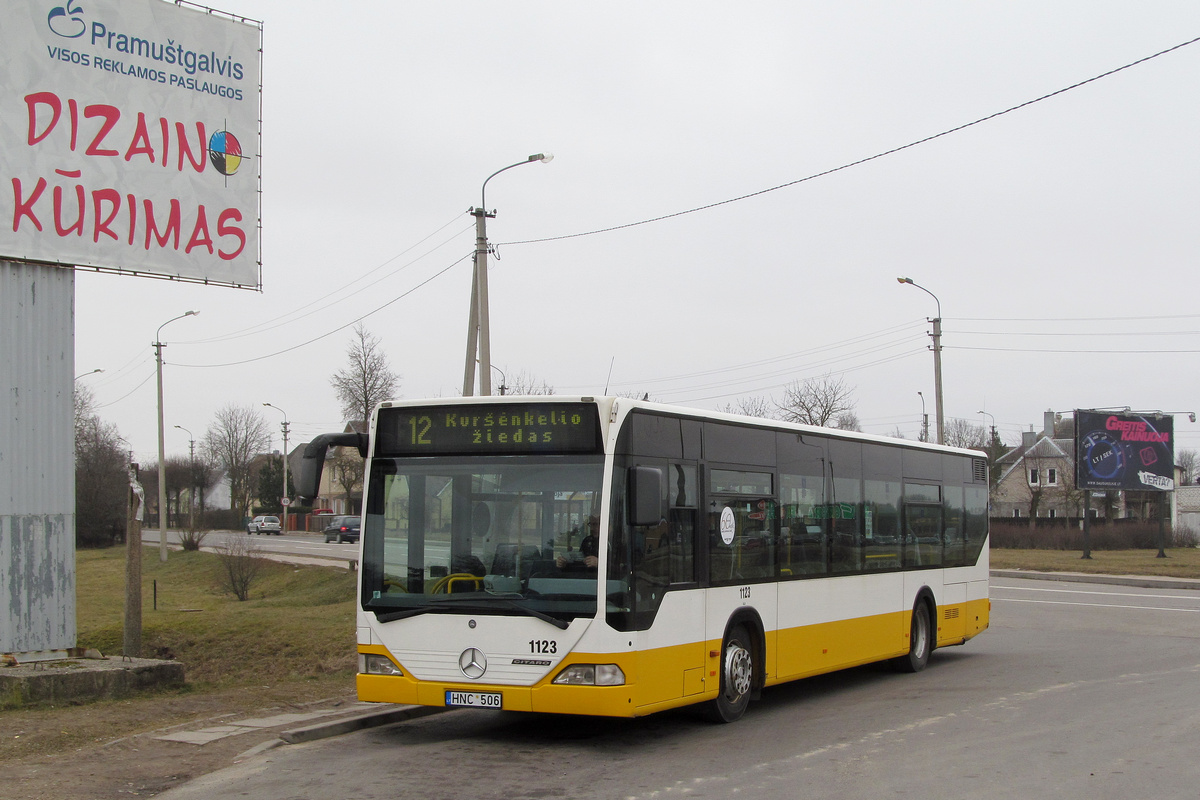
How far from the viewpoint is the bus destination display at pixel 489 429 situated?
349 inches

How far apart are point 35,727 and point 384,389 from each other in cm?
3779

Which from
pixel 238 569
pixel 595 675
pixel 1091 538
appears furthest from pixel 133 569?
pixel 1091 538

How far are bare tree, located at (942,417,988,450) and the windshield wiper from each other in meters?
92.4

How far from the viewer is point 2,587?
12.6 meters

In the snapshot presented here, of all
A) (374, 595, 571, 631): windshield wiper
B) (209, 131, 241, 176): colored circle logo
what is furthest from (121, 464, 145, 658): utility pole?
(374, 595, 571, 631): windshield wiper

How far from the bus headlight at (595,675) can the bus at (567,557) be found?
0.03ft

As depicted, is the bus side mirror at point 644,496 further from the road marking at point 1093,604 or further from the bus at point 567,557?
the road marking at point 1093,604

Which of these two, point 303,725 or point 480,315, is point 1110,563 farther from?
point 303,725

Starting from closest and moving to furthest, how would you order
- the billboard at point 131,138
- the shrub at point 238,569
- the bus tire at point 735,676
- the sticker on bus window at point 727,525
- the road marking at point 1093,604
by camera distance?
the bus tire at point 735,676
the sticker on bus window at point 727,525
the billboard at point 131,138
the road marking at point 1093,604
the shrub at point 238,569

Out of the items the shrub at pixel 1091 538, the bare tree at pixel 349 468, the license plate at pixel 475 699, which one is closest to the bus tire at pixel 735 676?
the license plate at pixel 475 699

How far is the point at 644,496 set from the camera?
853cm

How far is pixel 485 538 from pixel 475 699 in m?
1.23

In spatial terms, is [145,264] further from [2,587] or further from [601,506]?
[601,506]

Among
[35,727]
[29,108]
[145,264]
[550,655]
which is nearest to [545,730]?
[550,655]
